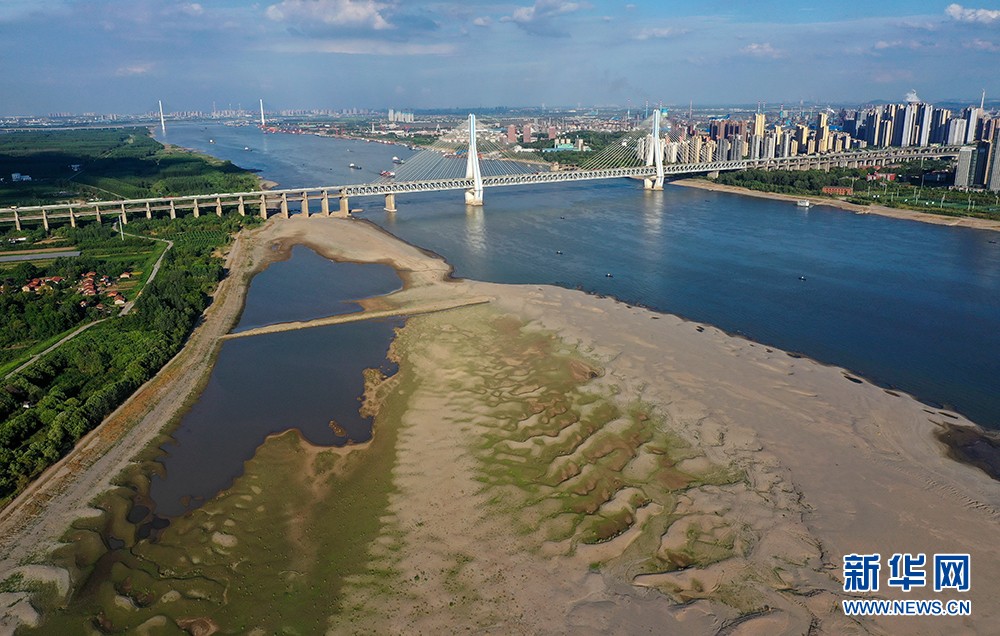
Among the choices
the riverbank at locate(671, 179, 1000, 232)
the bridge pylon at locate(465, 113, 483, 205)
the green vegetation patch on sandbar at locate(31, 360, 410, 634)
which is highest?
the bridge pylon at locate(465, 113, 483, 205)

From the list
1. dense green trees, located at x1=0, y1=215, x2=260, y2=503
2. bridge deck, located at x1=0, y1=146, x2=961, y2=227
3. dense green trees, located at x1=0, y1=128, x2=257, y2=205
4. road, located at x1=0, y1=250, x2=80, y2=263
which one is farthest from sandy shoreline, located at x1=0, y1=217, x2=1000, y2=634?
dense green trees, located at x1=0, y1=128, x2=257, y2=205

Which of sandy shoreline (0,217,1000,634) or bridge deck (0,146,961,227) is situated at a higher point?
bridge deck (0,146,961,227)

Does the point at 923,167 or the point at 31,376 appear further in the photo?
the point at 923,167

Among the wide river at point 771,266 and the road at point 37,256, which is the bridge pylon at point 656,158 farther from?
the road at point 37,256

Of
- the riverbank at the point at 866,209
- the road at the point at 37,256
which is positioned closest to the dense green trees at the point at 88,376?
the road at the point at 37,256

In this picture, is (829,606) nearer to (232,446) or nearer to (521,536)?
(521,536)

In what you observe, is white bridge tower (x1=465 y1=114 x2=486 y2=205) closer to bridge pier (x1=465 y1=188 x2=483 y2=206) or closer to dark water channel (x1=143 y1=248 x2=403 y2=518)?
bridge pier (x1=465 y1=188 x2=483 y2=206)

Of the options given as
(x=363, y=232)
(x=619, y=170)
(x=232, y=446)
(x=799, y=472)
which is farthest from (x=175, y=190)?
(x=799, y=472)
